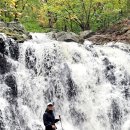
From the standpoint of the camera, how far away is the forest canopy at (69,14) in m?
38.2

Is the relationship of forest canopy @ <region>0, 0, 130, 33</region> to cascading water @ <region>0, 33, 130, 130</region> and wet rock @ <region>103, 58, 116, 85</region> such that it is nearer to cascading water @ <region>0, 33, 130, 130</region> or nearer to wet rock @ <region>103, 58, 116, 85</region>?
cascading water @ <region>0, 33, 130, 130</region>

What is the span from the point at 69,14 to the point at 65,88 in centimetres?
1415

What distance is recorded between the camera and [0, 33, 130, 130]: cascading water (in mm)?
23922

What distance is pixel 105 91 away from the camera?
85.9ft

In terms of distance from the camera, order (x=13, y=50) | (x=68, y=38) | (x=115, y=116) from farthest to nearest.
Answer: (x=68, y=38) → (x=13, y=50) → (x=115, y=116)

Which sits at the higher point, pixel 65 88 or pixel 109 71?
pixel 109 71

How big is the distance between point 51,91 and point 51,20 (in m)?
18.6

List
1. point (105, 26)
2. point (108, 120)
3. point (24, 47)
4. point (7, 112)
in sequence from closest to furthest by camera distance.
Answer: point (7, 112)
point (108, 120)
point (24, 47)
point (105, 26)

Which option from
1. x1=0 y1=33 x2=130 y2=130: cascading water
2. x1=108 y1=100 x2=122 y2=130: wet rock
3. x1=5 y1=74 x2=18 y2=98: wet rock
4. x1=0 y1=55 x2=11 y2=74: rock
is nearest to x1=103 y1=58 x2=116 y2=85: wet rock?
x1=0 y1=33 x2=130 y2=130: cascading water

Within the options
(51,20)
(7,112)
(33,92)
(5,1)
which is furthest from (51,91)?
(51,20)

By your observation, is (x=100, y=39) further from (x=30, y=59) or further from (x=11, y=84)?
(x=11, y=84)

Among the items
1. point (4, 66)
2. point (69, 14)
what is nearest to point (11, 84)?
point (4, 66)

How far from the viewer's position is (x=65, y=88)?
2553cm

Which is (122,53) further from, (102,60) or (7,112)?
(7,112)
